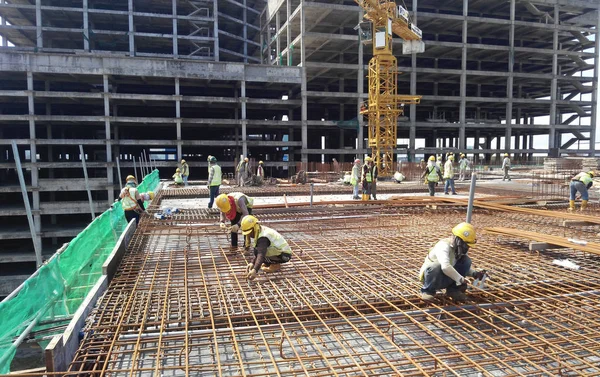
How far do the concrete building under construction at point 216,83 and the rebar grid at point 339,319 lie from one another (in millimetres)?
22825

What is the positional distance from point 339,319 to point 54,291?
319cm

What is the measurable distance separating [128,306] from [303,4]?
1264 inches

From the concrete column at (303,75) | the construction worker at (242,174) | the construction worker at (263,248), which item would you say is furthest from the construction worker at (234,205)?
the concrete column at (303,75)

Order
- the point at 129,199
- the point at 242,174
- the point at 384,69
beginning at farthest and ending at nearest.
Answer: the point at 384,69, the point at 242,174, the point at 129,199

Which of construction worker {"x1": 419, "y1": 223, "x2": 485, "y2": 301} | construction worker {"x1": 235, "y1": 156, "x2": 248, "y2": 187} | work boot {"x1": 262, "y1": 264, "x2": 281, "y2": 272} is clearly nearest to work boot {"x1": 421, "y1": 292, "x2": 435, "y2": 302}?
construction worker {"x1": 419, "y1": 223, "x2": 485, "y2": 301}

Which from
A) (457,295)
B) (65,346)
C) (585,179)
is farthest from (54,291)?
(585,179)

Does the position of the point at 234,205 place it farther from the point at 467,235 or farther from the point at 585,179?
the point at 585,179

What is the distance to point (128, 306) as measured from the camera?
14.5 feet

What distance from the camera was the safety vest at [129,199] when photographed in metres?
8.84

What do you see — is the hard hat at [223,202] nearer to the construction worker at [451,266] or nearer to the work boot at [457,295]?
the construction worker at [451,266]

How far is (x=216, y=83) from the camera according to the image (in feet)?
109

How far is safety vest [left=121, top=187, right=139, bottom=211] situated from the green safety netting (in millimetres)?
1570

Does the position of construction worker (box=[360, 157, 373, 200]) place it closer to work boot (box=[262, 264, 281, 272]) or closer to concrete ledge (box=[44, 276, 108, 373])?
work boot (box=[262, 264, 281, 272])

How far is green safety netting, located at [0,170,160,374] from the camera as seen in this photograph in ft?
11.1
